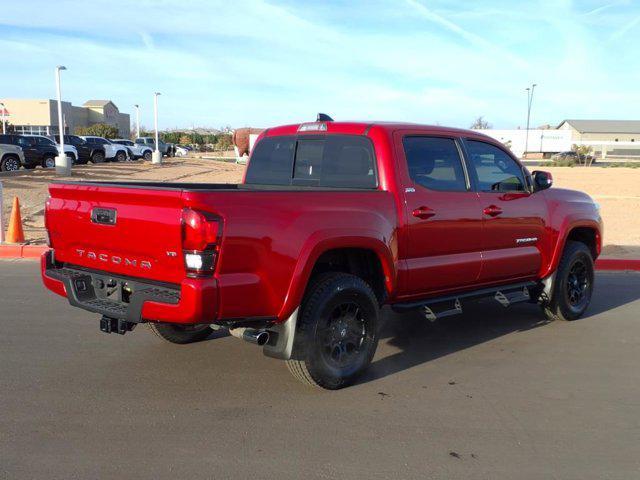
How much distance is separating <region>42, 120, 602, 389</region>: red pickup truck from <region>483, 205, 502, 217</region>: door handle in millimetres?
27

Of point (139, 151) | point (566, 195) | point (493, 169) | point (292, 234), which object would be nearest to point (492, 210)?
point (493, 169)

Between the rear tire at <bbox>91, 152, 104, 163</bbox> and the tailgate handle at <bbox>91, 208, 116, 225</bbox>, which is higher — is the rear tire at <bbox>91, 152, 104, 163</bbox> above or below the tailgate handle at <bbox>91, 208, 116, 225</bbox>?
below

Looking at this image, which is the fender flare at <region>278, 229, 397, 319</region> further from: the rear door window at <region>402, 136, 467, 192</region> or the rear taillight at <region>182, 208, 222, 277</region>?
the rear door window at <region>402, 136, 467, 192</region>

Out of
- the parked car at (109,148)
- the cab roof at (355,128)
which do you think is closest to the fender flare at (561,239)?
the cab roof at (355,128)

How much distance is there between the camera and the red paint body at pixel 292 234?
12.5 feet

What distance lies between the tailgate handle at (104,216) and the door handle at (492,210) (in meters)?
3.15

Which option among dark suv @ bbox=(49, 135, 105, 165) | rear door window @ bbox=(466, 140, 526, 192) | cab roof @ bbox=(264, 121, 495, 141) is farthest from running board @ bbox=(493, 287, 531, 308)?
dark suv @ bbox=(49, 135, 105, 165)

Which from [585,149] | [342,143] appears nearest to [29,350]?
[342,143]

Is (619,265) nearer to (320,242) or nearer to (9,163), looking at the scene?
(320,242)

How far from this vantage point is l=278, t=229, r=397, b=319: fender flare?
13.5 ft

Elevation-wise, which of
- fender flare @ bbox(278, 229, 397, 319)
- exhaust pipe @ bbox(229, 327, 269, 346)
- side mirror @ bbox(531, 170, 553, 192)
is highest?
side mirror @ bbox(531, 170, 553, 192)

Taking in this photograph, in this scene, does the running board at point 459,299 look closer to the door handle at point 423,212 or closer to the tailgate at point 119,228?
the door handle at point 423,212

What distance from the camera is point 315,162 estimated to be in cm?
536

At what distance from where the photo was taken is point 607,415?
424 centimetres
